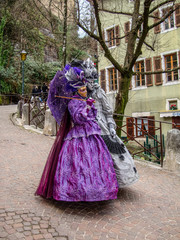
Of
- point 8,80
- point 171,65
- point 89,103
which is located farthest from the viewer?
point 8,80

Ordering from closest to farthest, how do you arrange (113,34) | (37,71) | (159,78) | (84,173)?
1. (84,173)
2. (159,78)
3. (113,34)
4. (37,71)

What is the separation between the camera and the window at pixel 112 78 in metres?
18.3

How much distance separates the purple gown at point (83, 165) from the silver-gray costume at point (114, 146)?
9.6 inches

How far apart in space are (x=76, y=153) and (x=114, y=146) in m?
0.74

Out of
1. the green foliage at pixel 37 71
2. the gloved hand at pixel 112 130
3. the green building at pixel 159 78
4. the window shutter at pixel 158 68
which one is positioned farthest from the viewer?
the green foliage at pixel 37 71

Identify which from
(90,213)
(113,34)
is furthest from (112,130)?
(113,34)

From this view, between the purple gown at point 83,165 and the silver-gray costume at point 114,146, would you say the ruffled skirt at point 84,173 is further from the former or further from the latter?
the silver-gray costume at point 114,146

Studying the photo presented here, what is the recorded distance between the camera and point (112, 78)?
18.6 metres

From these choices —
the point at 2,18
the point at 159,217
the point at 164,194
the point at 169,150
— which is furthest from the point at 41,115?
the point at 2,18

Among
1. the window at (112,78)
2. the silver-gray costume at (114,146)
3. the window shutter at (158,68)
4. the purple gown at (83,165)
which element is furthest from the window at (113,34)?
the purple gown at (83,165)

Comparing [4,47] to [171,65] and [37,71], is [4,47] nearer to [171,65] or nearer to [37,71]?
[37,71]

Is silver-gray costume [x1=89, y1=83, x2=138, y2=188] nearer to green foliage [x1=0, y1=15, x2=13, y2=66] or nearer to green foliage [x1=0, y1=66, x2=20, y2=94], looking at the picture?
green foliage [x1=0, y1=66, x2=20, y2=94]

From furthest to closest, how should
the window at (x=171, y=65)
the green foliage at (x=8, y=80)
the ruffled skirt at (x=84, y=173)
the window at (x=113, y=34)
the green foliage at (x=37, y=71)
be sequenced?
the green foliage at (x=37, y=71)
the green foliage at (x=8, y=80)
the window at (x=113, y=34)
the window at (x=171, y=65)
the ruffled skirt at (x=84, y=173)

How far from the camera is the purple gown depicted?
3.13 meters
